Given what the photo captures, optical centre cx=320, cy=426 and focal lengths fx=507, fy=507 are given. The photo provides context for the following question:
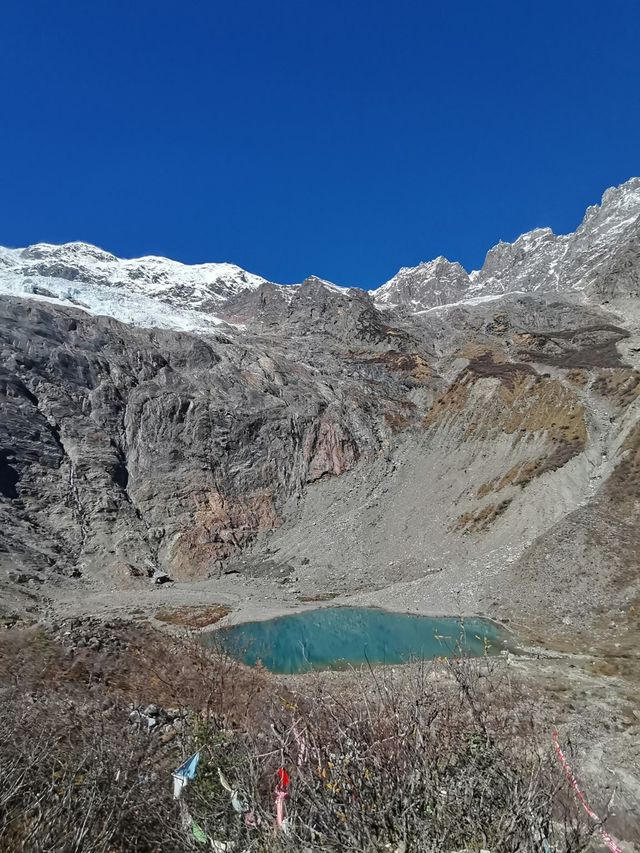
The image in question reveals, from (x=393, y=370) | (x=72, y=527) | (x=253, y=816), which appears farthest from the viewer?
(x=393, y=370)

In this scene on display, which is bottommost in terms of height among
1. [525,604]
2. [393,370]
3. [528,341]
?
[525,604]

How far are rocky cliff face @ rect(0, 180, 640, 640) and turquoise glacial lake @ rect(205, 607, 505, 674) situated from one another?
5.18 meters

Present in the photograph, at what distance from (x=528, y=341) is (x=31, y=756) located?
11475 cm

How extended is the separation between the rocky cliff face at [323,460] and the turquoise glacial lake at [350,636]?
5180mm

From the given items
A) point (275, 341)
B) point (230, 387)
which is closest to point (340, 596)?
point (230, 387)

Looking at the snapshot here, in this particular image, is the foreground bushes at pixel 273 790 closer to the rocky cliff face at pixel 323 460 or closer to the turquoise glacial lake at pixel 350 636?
the turquoise glacial lake at pixel 350 636

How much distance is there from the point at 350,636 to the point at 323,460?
42985mm

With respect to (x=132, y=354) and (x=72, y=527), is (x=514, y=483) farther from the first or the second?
(x=132, y=354)

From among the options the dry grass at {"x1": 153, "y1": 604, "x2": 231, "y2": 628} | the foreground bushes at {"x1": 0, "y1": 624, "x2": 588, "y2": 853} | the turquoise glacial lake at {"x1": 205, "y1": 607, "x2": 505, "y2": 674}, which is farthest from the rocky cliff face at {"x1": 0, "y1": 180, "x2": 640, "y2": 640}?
the foreground bushes at {"x1": 0, "y1": 624, "x2": 588, "y2": 853}

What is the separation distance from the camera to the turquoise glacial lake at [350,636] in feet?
103

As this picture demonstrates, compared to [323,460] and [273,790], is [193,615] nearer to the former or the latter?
[323,460]

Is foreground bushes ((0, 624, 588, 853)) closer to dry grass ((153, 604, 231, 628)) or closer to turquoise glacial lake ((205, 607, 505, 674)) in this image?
turquoise glacial lake ((205, 607, 505, 674))

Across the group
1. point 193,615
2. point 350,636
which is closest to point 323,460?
point 193,615

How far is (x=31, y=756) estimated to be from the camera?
6.04 meters
